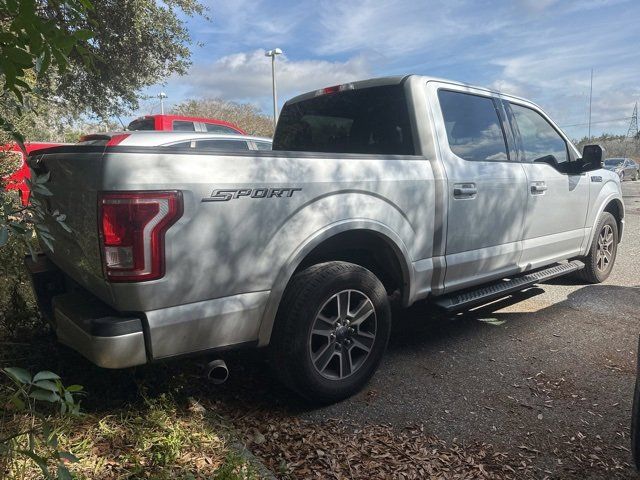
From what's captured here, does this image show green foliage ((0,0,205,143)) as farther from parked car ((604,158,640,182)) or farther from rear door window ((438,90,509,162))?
parked car ((604,158,640,182))

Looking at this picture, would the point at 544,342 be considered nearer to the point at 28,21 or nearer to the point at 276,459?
the point at 276,459

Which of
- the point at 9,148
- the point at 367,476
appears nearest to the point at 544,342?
the point at 367,476

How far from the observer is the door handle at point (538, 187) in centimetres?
431

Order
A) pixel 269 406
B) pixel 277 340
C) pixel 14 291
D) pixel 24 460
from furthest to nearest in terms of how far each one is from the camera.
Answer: pixel 14 291 < pixel 269 406 < pixel 277 340 < pixel 24 460

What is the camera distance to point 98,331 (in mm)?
2201

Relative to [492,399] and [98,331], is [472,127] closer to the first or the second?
[492,399]

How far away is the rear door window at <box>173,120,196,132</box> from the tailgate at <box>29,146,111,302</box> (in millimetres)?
8563

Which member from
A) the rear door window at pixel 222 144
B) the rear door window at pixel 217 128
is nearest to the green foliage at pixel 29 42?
the rear door window at pixel 222 144

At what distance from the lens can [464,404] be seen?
3096mm

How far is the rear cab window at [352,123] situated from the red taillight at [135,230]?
2.02m

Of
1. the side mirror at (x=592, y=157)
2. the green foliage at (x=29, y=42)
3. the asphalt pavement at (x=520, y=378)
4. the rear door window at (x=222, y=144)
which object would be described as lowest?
the asphalt pavement at (x=520, y=378)

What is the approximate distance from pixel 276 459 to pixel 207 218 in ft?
4.22

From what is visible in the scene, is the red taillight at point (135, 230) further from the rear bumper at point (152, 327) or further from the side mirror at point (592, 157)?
the side mirror at point (592, 157)

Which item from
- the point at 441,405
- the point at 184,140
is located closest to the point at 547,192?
the point at 441,405
